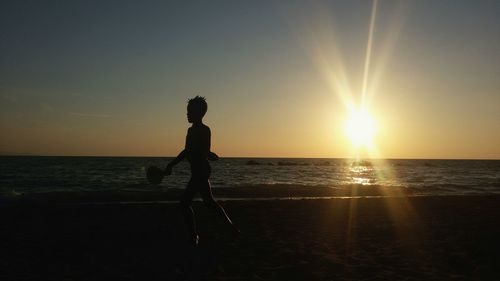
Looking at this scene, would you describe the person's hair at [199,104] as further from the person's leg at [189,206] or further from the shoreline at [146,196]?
the shoreline at [146,196]

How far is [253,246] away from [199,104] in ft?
8.11

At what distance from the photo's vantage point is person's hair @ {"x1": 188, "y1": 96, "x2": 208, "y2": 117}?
7002mm

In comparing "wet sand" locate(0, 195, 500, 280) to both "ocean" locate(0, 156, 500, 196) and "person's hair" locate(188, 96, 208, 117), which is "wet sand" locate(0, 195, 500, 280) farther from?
"ocean" locate(0, 156, 500, 196)

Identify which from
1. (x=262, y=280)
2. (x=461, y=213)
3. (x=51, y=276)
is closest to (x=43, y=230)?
(x=51, y=276)

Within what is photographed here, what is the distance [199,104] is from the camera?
23.1 ft

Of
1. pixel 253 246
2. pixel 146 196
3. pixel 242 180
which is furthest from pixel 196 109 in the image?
pixel 242 180

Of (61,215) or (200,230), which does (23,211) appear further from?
(200,230)

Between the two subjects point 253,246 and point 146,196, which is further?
point 146,196

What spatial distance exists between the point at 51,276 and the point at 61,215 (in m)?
6.01

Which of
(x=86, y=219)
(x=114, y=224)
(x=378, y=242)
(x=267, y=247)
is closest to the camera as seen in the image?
(x=267, y=247)

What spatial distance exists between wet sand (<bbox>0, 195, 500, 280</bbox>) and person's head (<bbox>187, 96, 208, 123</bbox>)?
2080 mm

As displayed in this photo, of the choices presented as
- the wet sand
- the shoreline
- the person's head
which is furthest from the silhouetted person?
the shoreline

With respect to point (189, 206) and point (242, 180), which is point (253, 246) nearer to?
point (189, 206)

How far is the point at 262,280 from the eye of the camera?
507cm
